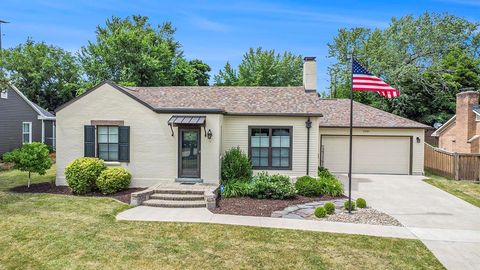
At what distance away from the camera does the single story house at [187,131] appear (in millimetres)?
12844

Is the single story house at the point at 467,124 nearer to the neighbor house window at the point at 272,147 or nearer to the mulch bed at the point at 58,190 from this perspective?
the neighbor house window at the point at 272,147

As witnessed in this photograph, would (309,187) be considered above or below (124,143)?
below

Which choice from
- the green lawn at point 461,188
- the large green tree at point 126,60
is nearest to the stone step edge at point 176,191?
the green lawn at point 461,188

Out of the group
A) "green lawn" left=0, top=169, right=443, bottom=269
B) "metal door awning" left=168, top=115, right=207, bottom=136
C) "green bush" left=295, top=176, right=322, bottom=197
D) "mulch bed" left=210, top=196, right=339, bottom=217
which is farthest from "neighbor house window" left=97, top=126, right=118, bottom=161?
"green bush" left=295, top=176, right=322, bottom=197

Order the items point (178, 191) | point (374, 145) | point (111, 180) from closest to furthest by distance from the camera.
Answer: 1. point (178, 191)
2. point (111, 180)
3. point (374, 145)

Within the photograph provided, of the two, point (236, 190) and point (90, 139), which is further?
point (90, 139)

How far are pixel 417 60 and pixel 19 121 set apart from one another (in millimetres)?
37521

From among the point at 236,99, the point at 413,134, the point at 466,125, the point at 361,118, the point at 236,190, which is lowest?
the point at 236,190

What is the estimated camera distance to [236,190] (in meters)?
12.0

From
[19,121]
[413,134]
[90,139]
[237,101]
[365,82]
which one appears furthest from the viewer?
[19,121]

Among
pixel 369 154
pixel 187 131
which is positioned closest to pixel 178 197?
pixel 187 131

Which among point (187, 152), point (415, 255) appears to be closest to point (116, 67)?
point (187, 152)

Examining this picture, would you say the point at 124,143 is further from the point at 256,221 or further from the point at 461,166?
the point at 461,166

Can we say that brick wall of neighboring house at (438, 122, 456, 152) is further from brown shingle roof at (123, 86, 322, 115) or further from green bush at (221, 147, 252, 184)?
green bush at (221, 147, 252, 184)
